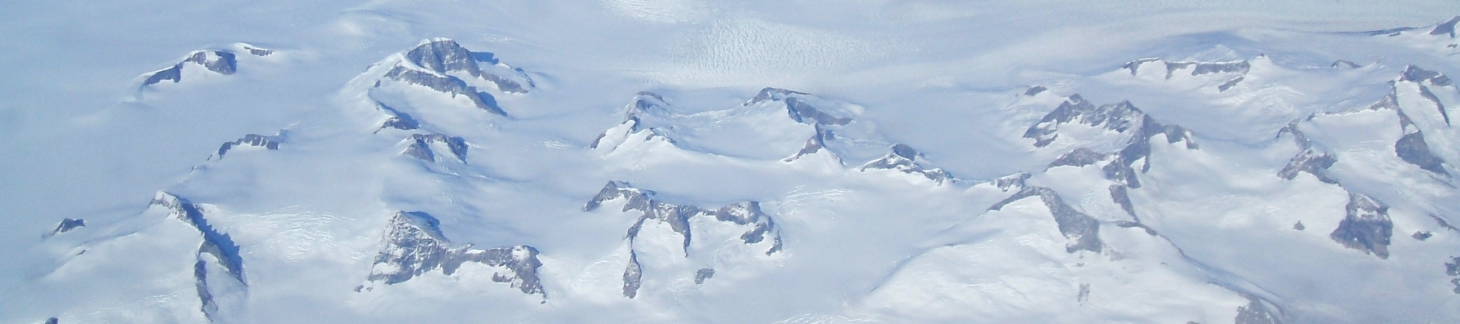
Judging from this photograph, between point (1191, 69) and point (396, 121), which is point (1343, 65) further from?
point (396, 121)

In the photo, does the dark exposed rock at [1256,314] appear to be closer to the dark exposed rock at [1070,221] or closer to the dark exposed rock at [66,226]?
the dark exposed rock at [1070,221]

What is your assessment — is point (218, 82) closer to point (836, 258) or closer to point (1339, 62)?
point (836, 258)

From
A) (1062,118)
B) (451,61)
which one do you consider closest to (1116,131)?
(1062,118)

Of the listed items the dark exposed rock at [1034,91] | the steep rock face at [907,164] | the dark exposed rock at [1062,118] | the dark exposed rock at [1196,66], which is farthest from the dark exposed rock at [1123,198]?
the dark exposed rock at [1196,66]

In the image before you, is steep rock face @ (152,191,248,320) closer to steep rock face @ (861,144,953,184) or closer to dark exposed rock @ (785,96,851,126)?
dark exposed rock @ (785,96,851,126)

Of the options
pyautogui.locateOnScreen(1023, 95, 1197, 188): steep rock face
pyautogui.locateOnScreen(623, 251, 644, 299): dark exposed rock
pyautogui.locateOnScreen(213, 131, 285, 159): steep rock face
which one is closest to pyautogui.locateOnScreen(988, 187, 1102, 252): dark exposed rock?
pyautogui.locateOnScreen(1023, 95, 1197, 188): steep rock face

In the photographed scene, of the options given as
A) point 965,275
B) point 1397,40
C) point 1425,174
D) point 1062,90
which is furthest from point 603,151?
point 1397,40
